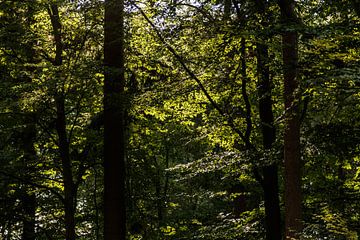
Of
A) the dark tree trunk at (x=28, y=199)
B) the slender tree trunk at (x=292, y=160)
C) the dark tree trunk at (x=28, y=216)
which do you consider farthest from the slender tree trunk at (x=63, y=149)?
the slender tree trunk at (x=292, y=160)

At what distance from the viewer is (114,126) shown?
8359 millimetres

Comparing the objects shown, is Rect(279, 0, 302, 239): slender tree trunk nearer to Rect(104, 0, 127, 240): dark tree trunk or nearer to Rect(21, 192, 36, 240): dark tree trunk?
Rect(104, 0, 127, 240): dark tree trunk

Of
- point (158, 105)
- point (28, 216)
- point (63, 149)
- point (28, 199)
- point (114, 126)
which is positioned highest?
point (158, 105)

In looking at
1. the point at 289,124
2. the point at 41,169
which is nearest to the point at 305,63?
the point at 289,124

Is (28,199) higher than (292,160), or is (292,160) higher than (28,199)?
(28,199)

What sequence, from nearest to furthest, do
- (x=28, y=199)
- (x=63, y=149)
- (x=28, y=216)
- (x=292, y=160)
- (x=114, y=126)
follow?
→ 1. (x=292, y=160)
2. (x=114, y=126)
3. (x=63, y=149)
4. (x=28, y=216)
5. (x=28, y=199)

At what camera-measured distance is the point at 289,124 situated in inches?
242

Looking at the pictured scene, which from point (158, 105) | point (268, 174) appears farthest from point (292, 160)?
point (158, 105)

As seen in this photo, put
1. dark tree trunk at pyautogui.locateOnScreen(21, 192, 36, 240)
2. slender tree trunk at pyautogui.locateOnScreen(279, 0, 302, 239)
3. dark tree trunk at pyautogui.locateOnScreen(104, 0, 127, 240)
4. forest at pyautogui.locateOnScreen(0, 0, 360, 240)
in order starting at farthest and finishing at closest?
dark tree trunk at pyautogui.locateOnScreen(21, 192, 36, 240) < dark tree trunk at pyautogui.locateOnScreen(104, 0, 127, 240) < forest at pyautogui.locateOnScreen(0, 0, 360, 240) < slender tree trunk at pyautogui.locateOnScreen(279, 0, 302, 239)

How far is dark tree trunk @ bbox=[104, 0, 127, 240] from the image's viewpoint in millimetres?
7988

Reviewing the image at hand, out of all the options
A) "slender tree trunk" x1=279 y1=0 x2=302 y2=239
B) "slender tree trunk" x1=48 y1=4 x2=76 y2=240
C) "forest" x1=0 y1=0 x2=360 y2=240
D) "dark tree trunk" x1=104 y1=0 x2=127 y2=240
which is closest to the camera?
"slender tree trunk" x1=279 y1=0 x2=302 y2=239

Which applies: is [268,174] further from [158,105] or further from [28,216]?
[28,216]

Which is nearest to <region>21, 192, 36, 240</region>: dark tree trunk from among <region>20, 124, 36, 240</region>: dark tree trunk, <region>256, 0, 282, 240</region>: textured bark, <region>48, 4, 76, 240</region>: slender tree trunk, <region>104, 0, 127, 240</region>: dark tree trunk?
<region>20, 124, 36, 240</region>: dark tree trunk

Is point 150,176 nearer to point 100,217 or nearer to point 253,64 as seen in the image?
point 100,217
